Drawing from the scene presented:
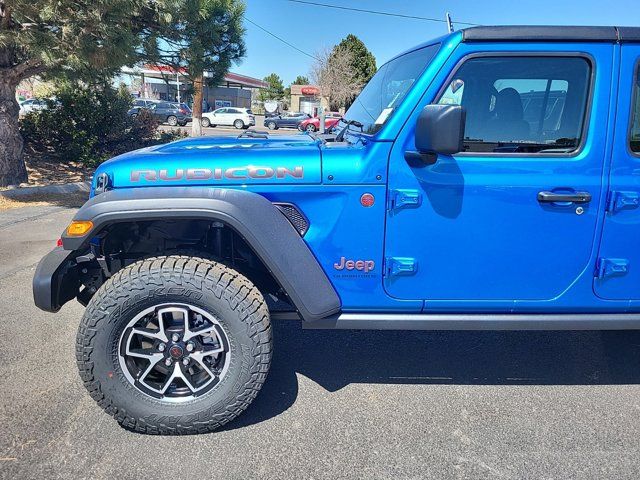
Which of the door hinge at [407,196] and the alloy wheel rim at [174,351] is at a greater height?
the door hinge at [407,196]

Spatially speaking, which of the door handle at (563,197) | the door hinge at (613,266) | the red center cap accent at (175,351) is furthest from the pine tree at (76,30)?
the door hinge at (613,266)

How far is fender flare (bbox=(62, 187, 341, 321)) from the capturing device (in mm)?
2191

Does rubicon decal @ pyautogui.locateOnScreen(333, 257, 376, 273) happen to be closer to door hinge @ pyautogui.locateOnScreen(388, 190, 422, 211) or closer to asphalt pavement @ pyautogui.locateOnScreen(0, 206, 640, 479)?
door hinge @ pyautogui.locateOnScreen(388, 190, 422, 211)

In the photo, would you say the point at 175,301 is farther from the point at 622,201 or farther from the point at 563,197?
the point at 622,201

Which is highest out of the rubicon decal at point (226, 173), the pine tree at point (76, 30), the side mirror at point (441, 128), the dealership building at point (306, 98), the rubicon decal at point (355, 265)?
the dealership building at point (306, 98)

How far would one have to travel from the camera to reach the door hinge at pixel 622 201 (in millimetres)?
2299

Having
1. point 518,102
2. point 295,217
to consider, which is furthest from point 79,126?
point 518,102

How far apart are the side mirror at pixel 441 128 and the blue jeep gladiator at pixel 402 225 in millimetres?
55

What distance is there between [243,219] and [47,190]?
765cm

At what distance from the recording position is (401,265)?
7.75ft

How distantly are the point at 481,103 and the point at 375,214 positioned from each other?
804mm

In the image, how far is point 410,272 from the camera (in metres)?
2.38

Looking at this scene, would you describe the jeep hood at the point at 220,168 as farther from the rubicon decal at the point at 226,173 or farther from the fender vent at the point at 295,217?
the fender vent at the point at 295,217

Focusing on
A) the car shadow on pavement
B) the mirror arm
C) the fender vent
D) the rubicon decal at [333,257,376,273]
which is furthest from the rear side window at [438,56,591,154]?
the car shadow on pavement
